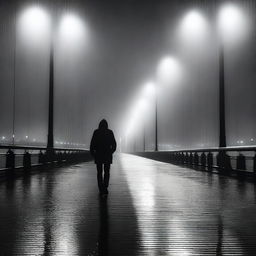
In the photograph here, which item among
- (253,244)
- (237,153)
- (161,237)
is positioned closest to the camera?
(253,244)

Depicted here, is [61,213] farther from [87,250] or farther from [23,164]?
[23,164]

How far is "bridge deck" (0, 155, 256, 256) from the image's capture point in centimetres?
564

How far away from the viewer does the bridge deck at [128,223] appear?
5637 millimetres

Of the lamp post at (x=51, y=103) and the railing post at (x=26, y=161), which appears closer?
the railing post at (x=26, y=161)

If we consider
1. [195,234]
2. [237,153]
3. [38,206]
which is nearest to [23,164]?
[237,153]

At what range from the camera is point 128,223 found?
24.7 feet

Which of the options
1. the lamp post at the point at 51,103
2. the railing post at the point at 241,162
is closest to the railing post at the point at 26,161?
the lamp post at the point at 51,103

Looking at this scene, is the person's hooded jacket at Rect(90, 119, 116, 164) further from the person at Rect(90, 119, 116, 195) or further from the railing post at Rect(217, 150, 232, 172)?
the railing post at Rect(217, 150, 232, 172)

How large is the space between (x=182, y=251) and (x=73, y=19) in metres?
24.7

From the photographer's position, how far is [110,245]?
577 centimetres

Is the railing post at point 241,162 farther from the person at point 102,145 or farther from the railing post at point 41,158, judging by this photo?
the railing post at point 41,158

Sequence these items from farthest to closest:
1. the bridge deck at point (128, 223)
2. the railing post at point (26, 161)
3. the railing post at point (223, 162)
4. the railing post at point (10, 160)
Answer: the railing post at point (26, 161), the railing post at point (223, 162), the railing post at point (10, 160), the bridge deck at point (128, 223)

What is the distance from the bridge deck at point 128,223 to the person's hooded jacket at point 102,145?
929 millimetres

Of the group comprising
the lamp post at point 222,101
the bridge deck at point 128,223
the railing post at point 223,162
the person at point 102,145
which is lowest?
the bridge deck at point 128,223
